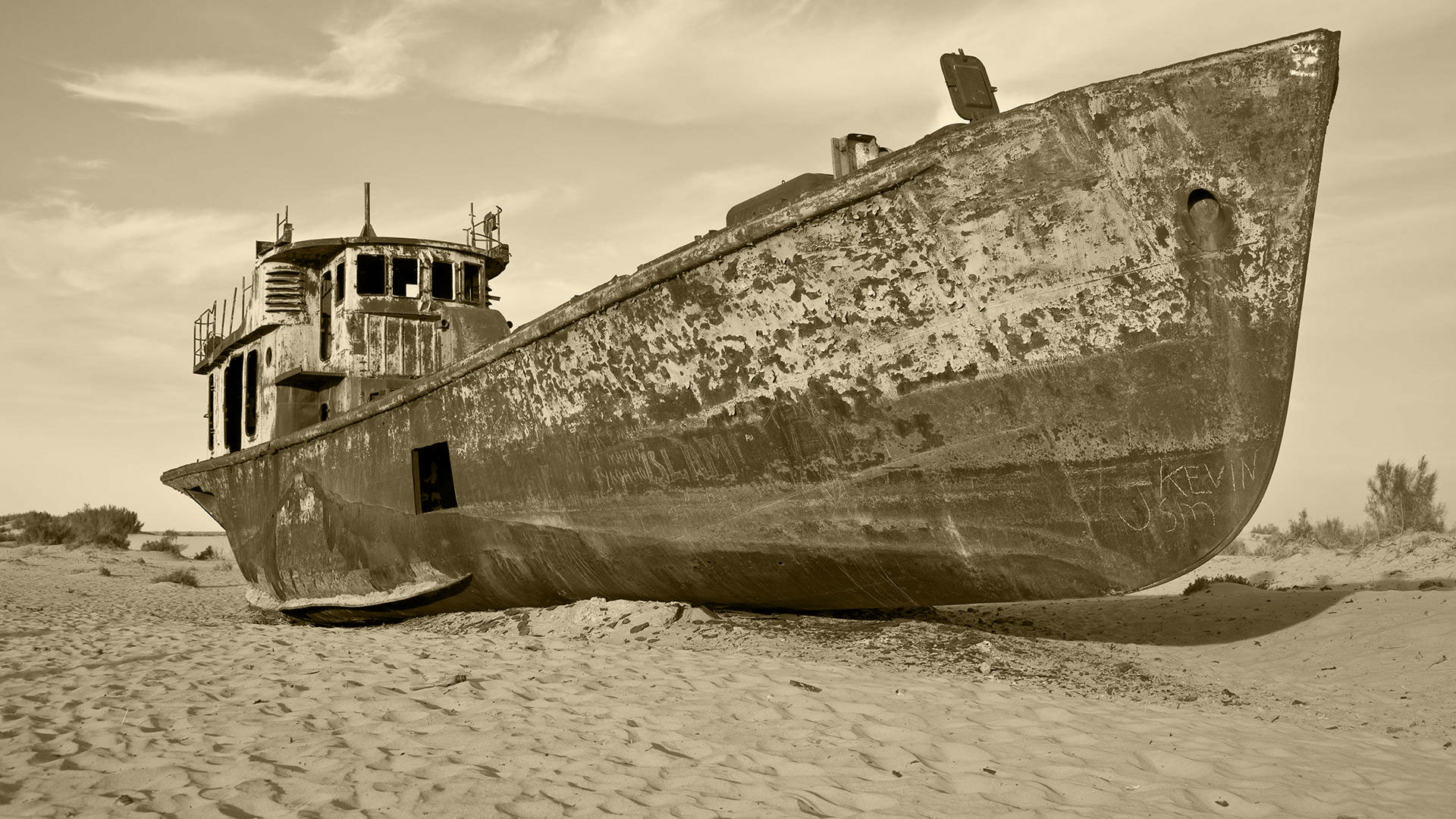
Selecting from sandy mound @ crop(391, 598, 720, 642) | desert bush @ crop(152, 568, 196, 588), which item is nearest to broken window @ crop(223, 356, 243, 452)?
sandy mound @ crop(391, 598, 720, 642)

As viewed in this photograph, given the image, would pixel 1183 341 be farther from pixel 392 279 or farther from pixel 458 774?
pixel 392 279

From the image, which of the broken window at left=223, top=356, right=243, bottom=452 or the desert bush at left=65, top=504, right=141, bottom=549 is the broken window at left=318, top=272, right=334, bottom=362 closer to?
the broken window at left=223, top=356, right=243, bottom=452

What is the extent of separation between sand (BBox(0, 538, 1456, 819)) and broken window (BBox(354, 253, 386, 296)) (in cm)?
333

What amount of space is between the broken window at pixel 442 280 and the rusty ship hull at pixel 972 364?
3540mm

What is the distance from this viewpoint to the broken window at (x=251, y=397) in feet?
31.6

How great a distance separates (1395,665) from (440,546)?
5.76 metres

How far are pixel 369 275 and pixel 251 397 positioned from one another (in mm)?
2064

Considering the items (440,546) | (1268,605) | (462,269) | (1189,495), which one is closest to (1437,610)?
(1268,605)

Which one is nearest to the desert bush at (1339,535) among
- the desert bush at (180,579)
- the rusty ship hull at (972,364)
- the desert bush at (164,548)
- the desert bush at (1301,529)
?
the desert bush at (1301,529)

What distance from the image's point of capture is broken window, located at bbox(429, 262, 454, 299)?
8945 millimetres

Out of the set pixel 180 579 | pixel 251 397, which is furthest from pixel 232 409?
pixel 180 579

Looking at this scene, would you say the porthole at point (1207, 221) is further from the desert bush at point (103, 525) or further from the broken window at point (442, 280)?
the desert bush at point (103, 525)

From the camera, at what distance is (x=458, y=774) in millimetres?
2967

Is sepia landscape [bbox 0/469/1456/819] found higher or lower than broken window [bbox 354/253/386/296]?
lower
